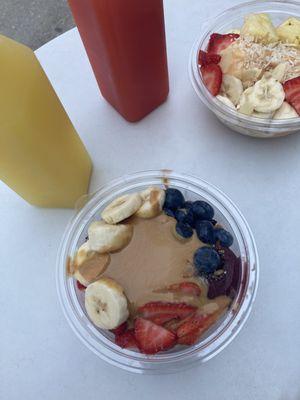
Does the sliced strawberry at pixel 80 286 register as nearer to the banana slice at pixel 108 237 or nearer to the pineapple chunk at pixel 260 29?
the banana slice at pixel 108 237

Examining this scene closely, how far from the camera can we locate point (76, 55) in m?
0.98

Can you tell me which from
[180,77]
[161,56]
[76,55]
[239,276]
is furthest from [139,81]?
[239,276]

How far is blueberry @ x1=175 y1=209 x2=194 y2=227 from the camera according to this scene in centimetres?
68

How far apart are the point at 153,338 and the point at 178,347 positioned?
0.05m

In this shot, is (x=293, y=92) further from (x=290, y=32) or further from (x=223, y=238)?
(x=223, y=238)

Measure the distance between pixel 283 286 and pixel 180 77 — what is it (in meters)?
0.51

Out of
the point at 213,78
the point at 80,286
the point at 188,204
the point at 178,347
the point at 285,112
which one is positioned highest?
the point at 213,78

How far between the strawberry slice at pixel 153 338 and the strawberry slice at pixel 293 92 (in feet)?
1.57

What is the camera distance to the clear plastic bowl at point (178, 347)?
2.12 feet

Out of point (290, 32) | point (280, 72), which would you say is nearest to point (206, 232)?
point (280, 72)

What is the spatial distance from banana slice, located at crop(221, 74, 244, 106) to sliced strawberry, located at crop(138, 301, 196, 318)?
0.41 metres

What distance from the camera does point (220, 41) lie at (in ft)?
2.83

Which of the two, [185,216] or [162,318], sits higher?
[185,216]

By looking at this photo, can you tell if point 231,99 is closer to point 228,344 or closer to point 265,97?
point 265,97
